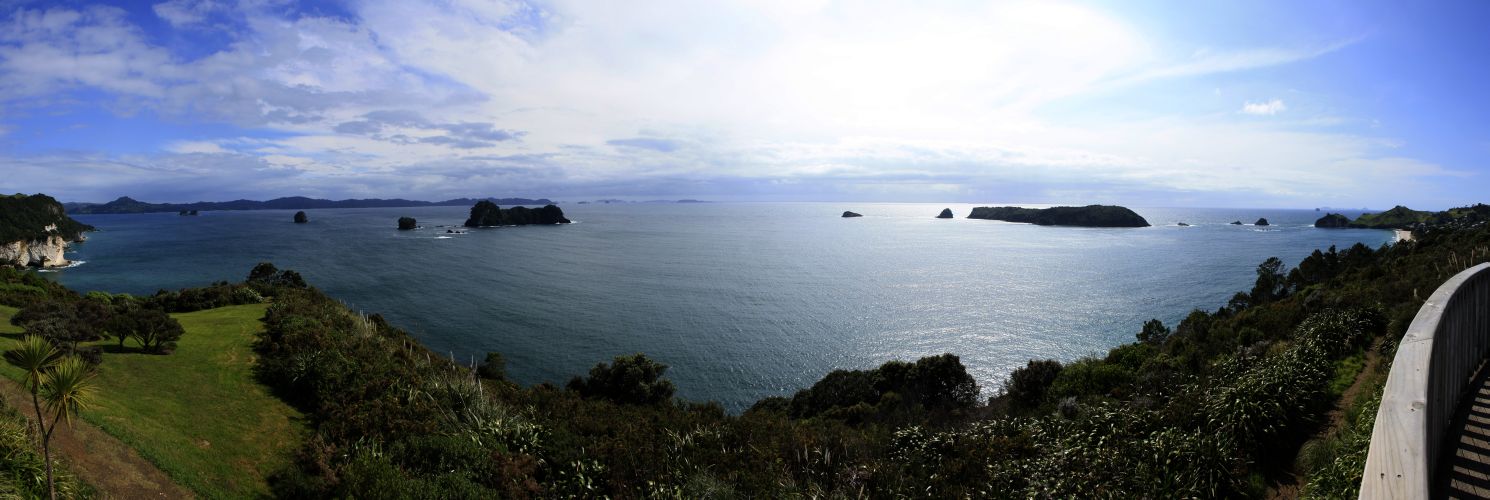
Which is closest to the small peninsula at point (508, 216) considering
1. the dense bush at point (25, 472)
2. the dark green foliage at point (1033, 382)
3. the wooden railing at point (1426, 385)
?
the dark green foliage at point (1033, 382)

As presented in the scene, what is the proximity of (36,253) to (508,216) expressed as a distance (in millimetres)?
83237

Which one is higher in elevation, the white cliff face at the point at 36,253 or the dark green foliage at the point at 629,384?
the white cliff face at the point at 36,253

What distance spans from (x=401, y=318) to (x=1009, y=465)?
4013 centimetres

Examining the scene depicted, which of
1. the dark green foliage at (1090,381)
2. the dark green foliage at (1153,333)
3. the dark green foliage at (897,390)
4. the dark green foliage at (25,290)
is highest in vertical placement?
the dark green foliage at (25,290)

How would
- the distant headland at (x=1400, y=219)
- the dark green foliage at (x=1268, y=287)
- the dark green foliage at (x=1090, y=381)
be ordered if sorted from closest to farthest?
the dark green foliage at (x=1090, y=381) < the dark green foliage at (x=1268, y=287) < the distant headland at (x=1400, y=219)

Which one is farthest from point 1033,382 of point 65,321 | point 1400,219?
point 1400,219

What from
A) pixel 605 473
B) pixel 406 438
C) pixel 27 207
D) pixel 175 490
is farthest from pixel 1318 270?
pixel 27 207

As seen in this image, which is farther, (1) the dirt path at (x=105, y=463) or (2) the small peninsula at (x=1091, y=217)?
(2) the small peninsula at (x=1091, y=217)

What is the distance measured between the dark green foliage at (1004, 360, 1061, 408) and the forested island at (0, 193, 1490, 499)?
2004 mm

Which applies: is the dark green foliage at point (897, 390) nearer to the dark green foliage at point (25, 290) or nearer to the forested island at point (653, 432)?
the forested island at point (653, 432)

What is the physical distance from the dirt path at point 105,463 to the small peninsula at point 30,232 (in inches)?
3113

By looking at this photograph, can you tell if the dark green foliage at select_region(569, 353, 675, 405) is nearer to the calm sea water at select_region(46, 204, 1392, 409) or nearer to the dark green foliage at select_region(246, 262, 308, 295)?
the calm sea water at select_region(46, 204, 1392, 409)

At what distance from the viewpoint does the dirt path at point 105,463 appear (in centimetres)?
832

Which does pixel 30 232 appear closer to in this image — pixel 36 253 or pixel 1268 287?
pixel 36 253
